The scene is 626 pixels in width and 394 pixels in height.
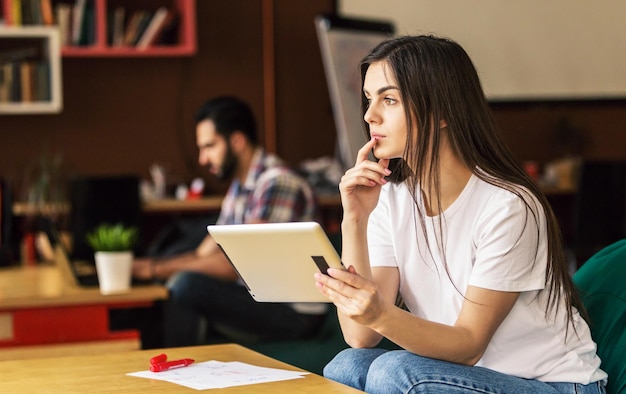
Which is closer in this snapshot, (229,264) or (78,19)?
(229,264)

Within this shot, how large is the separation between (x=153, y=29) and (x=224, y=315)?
271cm

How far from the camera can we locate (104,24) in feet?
17.9

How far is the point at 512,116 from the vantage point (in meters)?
6.17

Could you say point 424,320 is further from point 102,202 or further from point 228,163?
point 102,202

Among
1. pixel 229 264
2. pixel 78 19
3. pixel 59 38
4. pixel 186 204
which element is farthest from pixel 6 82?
pixel 229 264

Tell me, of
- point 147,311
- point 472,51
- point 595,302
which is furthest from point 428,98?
point 472,51

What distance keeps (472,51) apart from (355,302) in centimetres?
473

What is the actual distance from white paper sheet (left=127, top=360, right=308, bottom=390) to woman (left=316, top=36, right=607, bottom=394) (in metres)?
0.16

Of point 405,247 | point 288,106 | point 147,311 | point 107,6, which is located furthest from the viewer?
point 288,106

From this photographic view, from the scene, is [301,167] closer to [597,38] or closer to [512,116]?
[512,116]

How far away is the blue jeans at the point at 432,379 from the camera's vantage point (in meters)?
1.65

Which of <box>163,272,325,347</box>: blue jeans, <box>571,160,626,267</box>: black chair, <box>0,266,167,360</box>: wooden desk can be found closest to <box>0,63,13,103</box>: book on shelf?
<box>163,272,325,347</box>: blue jeans

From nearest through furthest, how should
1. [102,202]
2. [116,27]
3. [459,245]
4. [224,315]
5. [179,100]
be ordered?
[459,245] → [224,315] → [102,202] → [116,27] → [179,100]

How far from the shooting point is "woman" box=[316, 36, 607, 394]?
1.75 meters
